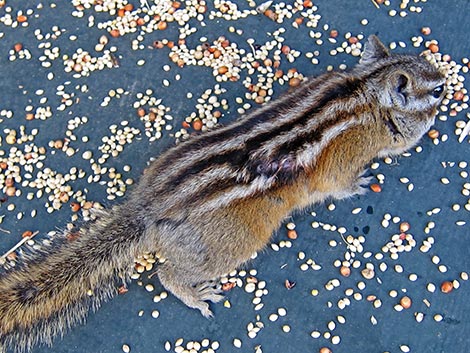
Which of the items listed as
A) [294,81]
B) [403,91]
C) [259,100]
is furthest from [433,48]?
[259,100]

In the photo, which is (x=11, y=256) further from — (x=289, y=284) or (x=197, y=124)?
(x=289, y=284)

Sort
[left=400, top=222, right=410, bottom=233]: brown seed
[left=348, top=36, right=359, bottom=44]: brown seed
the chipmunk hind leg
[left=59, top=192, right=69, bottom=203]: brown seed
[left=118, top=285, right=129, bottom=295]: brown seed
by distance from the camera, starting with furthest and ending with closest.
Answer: [left=348, top=36, right=359, bottom=44]: brown seed
[left=59, top=192, right=69, bottom=203]: brown seed
[left=400, top=222, right=410, bottom=233]: brown seed
[left=118, top=285, right=129, bottom=295]: brown seed
the chipmunk hind leg

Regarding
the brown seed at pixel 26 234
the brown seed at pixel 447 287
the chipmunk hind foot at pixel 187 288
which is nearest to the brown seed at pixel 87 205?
the brown seed at pixel 26 234

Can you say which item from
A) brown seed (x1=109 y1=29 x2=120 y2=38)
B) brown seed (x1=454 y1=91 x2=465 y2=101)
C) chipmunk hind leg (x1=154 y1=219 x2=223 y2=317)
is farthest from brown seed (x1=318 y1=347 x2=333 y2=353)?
brown seed (x1=109 y1=29 x2=120 y2=38)

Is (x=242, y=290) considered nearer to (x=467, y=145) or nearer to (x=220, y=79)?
(x=220, y=79)

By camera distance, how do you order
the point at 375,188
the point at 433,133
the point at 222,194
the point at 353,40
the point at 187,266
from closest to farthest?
the point at 222,194 < the point at 187,266 < the point at 375,188 < the point at 433,133 < the point at 353,40

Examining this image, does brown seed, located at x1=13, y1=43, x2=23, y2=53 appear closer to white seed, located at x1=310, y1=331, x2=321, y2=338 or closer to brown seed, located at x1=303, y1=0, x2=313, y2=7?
brown seed, located at x1=303, y1=0, x2=313, y2=7

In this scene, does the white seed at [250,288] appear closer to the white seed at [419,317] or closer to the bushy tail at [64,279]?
the bushy tail at [64,279]
